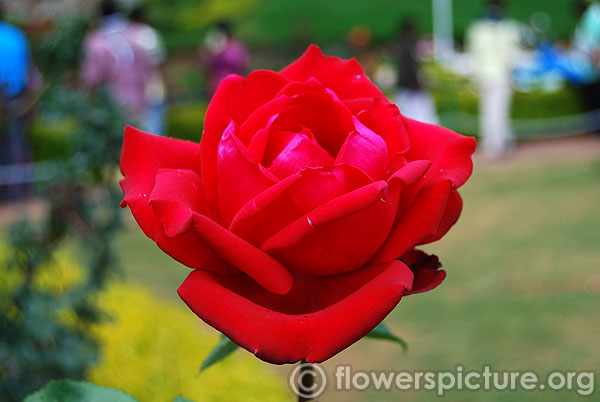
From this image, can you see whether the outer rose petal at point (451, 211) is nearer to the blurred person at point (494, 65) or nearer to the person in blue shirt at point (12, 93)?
the person in blue shirt at point (12, 93)

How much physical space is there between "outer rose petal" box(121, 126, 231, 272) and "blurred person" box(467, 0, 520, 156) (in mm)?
6953

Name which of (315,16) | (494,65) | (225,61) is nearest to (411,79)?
(494,65)

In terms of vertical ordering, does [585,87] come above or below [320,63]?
A: above

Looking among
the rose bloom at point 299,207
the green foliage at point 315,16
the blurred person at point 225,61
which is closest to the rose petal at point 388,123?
the rose bloom at point 299,207

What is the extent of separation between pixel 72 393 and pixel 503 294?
10.8 ft

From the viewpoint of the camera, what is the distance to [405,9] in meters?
17.4

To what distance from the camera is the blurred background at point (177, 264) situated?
6.06ft

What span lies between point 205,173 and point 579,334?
2.85 metres

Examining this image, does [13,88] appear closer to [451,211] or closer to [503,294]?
[451,211]

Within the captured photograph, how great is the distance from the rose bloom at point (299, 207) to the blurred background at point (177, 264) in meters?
1.33

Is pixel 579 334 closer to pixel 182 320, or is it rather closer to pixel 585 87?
pixel 182 320

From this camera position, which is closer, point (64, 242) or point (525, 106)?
point (64, 242)

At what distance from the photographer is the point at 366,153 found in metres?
0.52

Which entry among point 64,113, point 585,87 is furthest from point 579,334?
point 585,87
